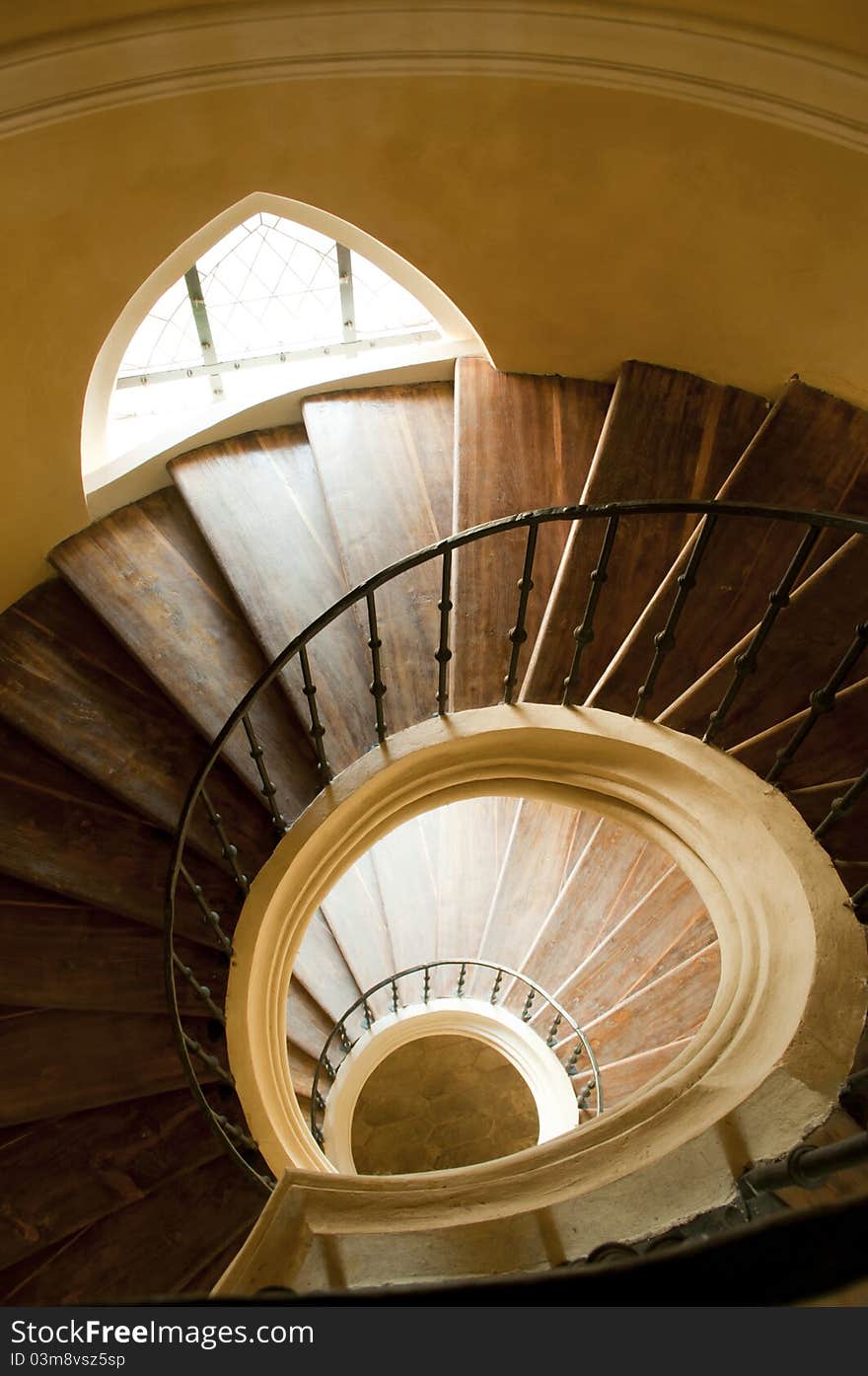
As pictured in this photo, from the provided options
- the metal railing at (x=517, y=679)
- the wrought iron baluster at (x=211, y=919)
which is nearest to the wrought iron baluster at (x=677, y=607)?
the metal railing at (x=517, y=679)

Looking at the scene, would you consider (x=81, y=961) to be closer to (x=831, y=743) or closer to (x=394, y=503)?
(x=394, y=503)

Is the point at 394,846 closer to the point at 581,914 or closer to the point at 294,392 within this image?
the point at 581,914

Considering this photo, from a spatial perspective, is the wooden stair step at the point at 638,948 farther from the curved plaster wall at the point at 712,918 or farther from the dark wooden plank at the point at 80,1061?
the dark wooden plank at the point at 80,1061

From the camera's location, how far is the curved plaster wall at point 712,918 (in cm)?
200

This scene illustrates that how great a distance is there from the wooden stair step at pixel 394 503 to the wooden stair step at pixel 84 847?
96 centimetres

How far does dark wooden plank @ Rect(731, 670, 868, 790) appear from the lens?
112 inches

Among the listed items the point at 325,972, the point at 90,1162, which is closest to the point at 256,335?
the point at 90,1162

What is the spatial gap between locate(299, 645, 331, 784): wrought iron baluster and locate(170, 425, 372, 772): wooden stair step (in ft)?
0.39

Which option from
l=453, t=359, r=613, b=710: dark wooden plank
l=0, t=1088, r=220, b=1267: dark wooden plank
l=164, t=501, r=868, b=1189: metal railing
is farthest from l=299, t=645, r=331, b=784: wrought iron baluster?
l=0, t=1088, r=220, b=1267: dark wooden plank

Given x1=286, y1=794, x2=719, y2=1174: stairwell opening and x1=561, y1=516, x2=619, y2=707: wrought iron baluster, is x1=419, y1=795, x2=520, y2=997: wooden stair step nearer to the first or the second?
x1=286, y1=794, x2=719, y2=1174: stairwell opening

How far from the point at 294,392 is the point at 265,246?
0.68m

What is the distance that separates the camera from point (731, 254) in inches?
148
